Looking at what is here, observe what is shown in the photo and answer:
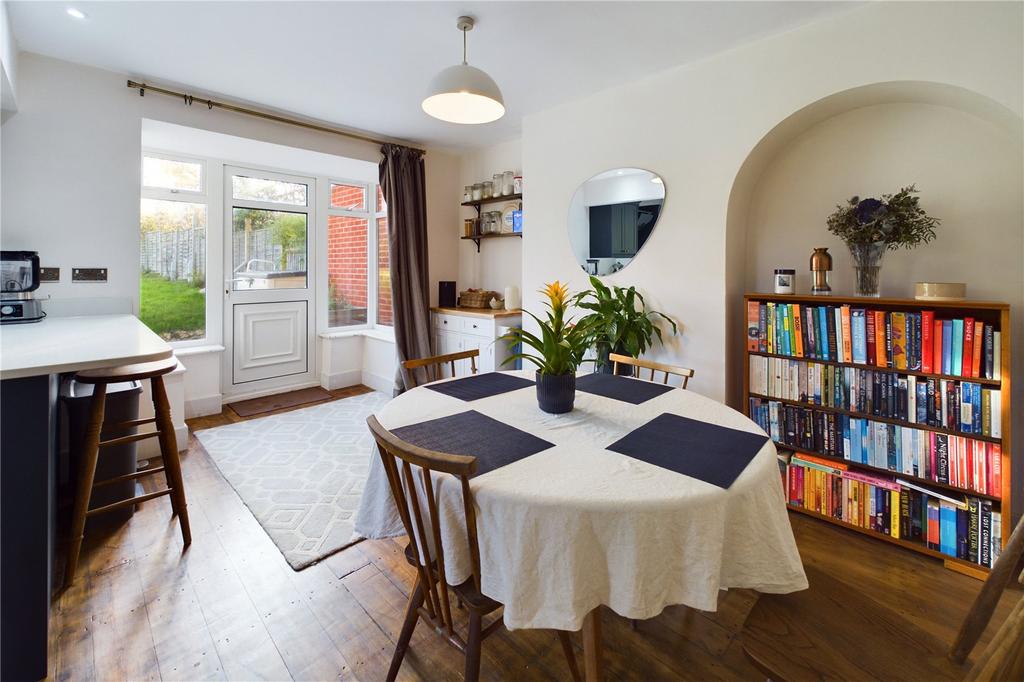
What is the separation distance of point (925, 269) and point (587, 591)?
241 cm

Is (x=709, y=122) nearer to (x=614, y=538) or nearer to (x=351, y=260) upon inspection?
(x=614, y=538)

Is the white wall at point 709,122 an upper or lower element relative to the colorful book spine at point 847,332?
upper

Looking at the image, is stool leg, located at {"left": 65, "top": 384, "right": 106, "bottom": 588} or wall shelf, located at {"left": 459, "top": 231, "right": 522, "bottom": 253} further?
wall shelf, located at {"left": 459, "top": 231, "right": 522, "bottom": 253}

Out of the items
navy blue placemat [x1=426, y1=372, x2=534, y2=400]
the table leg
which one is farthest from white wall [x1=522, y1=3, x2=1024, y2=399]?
the table leg

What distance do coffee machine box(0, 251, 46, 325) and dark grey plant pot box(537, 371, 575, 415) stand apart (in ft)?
9.15

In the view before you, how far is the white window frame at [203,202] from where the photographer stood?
3688 millimetres

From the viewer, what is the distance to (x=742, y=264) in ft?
9.13

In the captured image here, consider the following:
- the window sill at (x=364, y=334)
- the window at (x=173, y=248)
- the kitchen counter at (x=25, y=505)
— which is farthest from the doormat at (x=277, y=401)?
the kitchen counter at (x=25, y=505)

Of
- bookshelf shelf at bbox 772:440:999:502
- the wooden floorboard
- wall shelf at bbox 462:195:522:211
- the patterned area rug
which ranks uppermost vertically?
wall shelf at bbox 462:195:522:211

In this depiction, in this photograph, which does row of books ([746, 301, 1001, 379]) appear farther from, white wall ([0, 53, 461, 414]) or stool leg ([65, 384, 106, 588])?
white wall ([0, 53, 461, 414])

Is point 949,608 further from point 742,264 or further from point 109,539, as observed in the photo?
point 109,539

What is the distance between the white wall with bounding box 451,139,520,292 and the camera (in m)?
4.24

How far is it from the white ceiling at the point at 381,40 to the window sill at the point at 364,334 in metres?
2.24

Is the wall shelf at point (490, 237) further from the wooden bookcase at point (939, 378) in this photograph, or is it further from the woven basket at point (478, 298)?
the wooden bookcase at point (939, 378)
